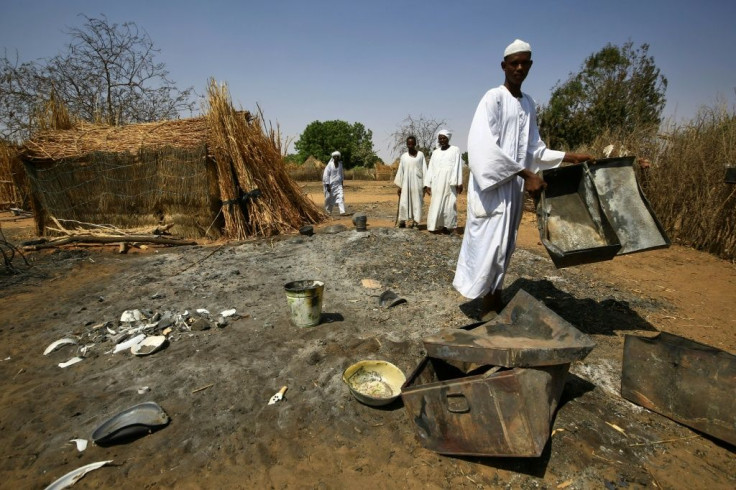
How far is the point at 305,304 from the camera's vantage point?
340 centimetres

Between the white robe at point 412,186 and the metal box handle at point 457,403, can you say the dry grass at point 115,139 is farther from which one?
the metal box handle at point 457,403

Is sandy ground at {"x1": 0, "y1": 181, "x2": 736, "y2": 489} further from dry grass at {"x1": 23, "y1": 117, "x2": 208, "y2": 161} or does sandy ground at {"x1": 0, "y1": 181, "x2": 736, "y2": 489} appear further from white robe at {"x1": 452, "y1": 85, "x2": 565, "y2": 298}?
dry grass at {"x1": 23, "y1": 117, "x2": 208, "y2": 161}

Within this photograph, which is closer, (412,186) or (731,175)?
(731,175)

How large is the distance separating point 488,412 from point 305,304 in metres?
2.00

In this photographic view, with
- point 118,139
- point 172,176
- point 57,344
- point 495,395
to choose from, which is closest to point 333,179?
point 172,176

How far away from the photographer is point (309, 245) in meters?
6.51

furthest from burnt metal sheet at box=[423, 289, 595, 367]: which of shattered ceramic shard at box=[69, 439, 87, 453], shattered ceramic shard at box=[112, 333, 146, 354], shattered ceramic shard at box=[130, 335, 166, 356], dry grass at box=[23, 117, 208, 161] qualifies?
dry grass at box=[23, 117, 208, 161]

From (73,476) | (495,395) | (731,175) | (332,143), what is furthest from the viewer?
(332,143)

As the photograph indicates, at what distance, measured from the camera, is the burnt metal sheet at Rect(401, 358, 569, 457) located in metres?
1.75

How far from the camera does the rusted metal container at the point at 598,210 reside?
3084mm

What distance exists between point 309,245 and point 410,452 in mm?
4783

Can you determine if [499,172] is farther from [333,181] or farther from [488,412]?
[333,181]

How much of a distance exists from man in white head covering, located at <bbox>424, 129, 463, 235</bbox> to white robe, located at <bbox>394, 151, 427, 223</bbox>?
0.52 metres

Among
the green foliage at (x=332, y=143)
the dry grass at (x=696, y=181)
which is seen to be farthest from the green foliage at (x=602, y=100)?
the green foliage at (x=332, y=143)
